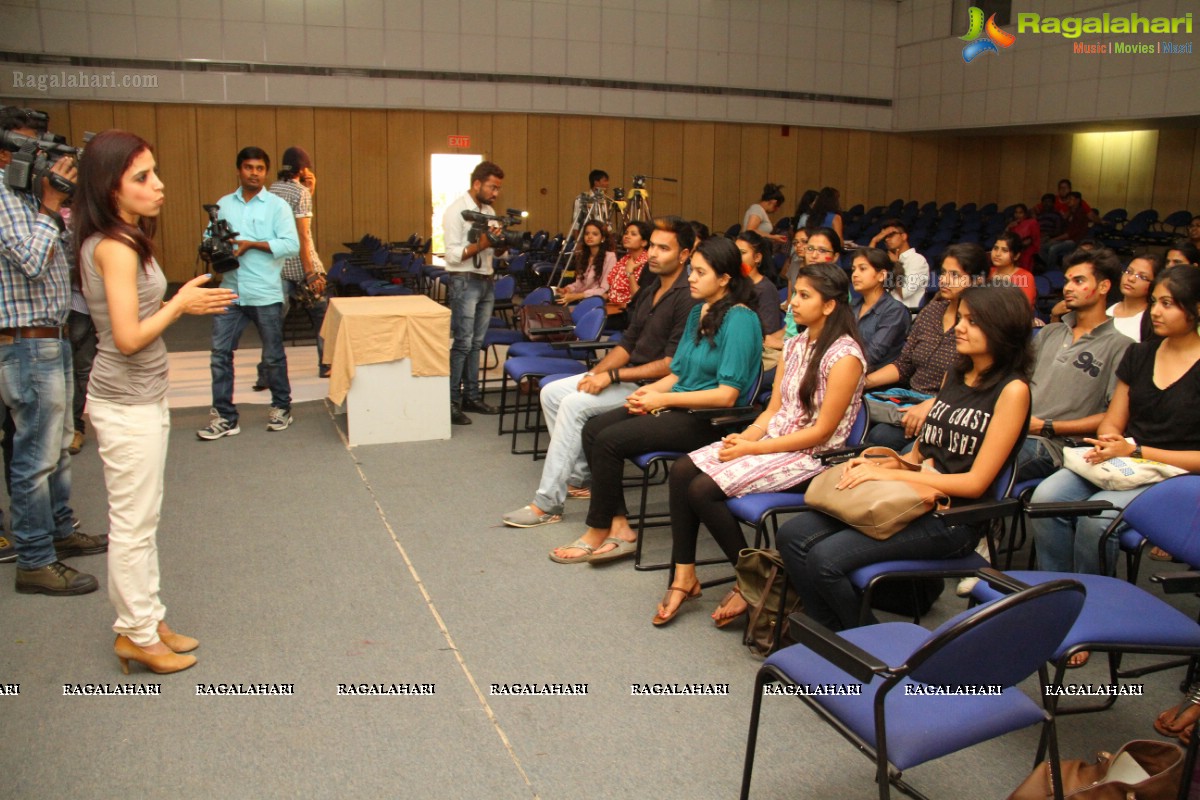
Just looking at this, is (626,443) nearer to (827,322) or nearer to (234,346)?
(827,322)

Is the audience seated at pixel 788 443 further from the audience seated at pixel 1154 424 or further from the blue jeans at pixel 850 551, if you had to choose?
the audience seated at pixel 1154 424

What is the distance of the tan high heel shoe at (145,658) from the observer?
282cm

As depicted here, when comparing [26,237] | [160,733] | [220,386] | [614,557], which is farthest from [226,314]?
[160,733]

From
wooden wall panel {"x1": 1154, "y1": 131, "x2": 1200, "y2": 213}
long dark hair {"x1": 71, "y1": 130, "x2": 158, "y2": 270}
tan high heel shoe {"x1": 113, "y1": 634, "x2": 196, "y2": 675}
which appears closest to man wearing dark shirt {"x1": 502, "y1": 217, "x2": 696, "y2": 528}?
tan high heel shoe {"x1": 113, "y1": 634, "x2": 196, "y2": 675}

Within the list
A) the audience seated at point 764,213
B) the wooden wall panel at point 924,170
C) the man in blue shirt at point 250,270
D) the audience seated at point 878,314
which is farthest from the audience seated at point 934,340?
the wooden wall panel at point 924,170

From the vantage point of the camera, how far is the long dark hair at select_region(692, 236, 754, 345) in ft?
12.3

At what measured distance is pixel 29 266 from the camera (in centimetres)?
311

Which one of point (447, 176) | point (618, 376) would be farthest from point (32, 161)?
point (447, 176)

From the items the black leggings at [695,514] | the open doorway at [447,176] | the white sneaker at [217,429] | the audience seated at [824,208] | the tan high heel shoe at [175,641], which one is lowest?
the tan high heel shoe at [175,641]

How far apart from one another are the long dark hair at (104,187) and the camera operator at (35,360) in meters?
0.60

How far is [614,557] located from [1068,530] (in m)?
1.59

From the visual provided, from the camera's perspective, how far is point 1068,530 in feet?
10.2

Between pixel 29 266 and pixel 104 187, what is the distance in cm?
73

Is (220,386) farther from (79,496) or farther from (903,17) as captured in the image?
(903,17)
